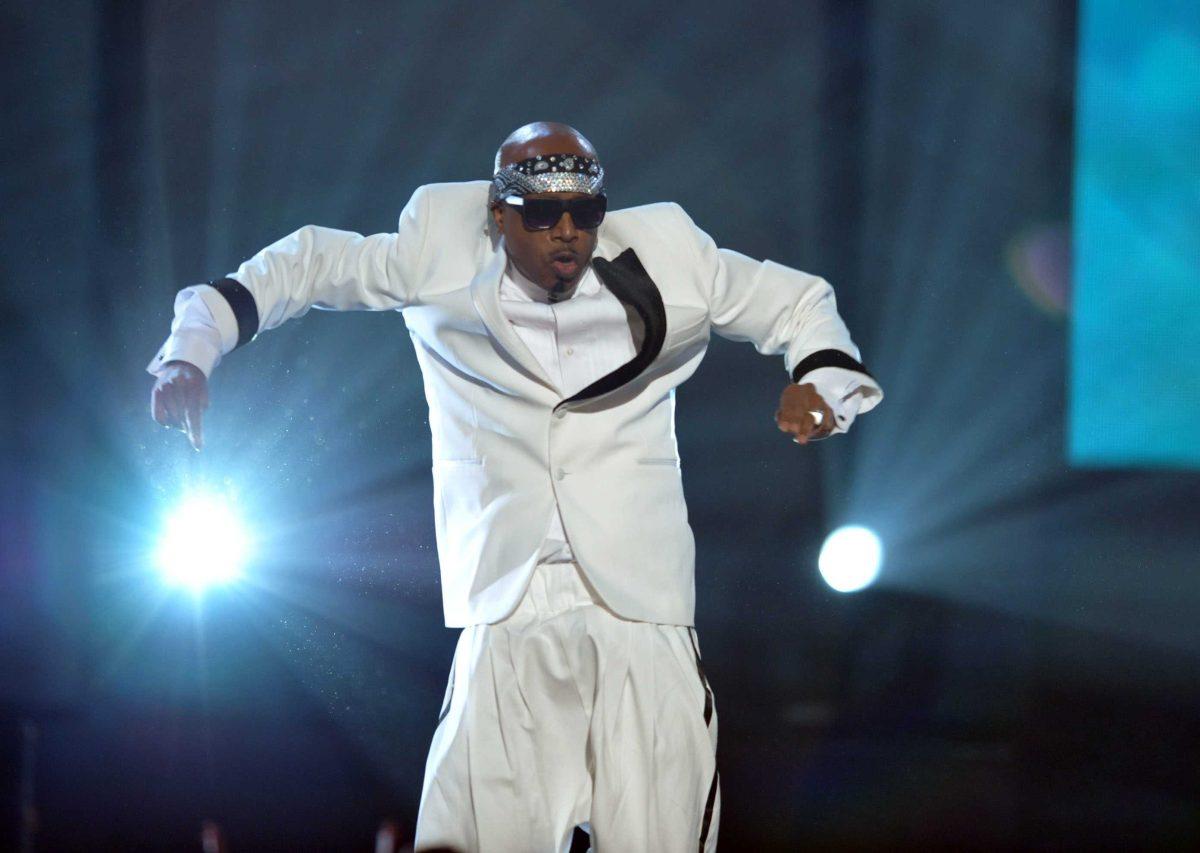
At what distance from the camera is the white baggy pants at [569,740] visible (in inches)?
113

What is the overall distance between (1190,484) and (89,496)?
11.1ft

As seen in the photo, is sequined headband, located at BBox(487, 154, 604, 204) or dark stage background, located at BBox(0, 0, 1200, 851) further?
dark stage background, located at BBox(0, 0, 1200, 851)

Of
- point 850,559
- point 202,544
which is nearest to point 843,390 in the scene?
point 850,559

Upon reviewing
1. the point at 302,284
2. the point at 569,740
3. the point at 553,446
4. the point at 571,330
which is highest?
the point at 302,284

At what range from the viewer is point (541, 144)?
298 cm

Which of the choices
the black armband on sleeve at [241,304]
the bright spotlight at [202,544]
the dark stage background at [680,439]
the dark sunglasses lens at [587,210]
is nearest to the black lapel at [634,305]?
the dark sunglasses lens at [587,210]

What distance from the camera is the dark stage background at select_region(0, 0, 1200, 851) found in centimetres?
413

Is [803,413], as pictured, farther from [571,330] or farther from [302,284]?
[302,284]

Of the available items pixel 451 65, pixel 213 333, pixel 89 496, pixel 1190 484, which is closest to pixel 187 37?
pixel 451 65

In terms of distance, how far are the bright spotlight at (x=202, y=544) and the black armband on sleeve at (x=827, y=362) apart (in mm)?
1941

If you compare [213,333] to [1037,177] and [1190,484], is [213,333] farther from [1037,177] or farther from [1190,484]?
[1190,484]

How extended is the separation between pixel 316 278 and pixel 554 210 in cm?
52

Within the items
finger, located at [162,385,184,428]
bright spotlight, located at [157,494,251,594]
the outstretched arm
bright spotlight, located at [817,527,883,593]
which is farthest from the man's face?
bright spotlight, located at [817,527,883,593]

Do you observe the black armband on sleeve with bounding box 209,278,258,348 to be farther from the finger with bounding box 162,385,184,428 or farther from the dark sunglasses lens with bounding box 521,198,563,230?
the dark sunglasses lens with bounding box 521,198,563,230
